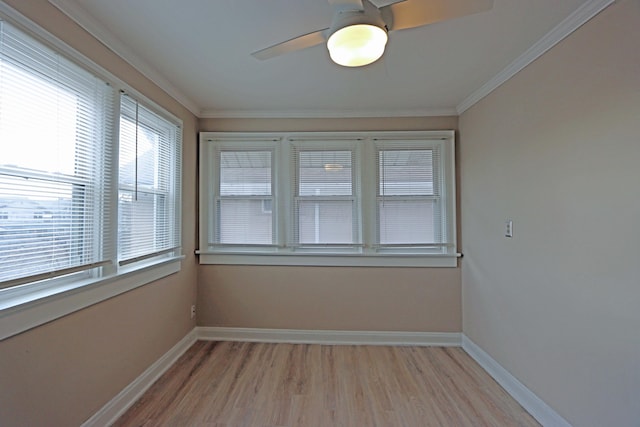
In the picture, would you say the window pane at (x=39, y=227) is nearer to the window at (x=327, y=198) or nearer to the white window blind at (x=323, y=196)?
the window at (x=327, y=198)

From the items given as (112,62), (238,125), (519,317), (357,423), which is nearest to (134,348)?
(357,423)

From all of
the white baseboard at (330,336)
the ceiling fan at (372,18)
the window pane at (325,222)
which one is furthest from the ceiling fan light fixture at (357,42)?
the white baseboard at (330,336)

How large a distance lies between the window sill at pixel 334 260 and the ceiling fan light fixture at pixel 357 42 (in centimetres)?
222

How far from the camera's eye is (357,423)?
78.9 inches

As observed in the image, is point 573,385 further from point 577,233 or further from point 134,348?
point 134,348

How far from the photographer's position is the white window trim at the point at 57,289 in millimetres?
1379

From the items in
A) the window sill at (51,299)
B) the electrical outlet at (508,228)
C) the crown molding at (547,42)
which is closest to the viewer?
the window sill at (51,299)

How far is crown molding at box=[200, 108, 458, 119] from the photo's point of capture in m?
3.24

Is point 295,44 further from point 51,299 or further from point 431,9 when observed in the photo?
point 51,299

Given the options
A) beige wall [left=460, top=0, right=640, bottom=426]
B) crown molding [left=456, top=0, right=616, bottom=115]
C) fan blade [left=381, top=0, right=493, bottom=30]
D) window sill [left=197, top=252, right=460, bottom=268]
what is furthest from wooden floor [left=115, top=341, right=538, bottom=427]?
crown molding [left=456, top=0, right=616, bottom=115]

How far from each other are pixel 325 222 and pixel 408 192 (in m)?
0.94

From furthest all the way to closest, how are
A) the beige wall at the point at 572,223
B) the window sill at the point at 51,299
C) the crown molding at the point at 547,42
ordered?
the crown molding at the point at 547,42 → the beige wall at the point at 572,223 → the window sill at the point at 51,299

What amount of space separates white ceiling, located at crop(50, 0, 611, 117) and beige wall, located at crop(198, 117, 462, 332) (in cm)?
21

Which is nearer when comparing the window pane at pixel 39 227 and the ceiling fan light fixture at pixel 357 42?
the ceiling fan light fixture at pixel 357 42
